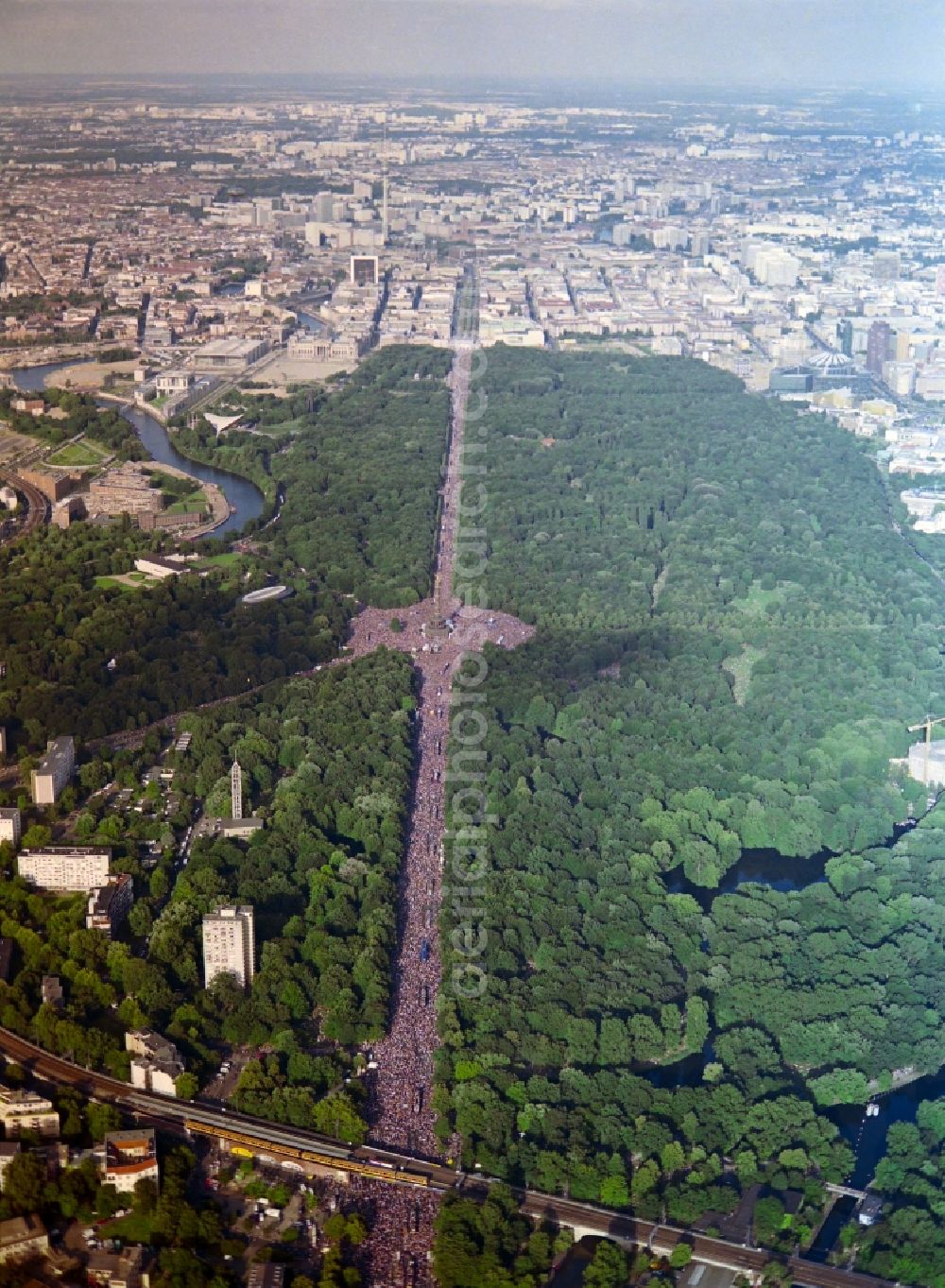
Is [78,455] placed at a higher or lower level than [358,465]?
lower

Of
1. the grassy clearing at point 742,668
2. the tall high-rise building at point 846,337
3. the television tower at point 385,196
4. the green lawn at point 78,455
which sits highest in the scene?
the television tower at point 385,196

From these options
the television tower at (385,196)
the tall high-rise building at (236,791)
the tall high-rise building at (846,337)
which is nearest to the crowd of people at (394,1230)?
the tall high-rise building at (236,791)

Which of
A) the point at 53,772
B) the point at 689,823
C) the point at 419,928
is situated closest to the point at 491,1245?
the point at 419,928

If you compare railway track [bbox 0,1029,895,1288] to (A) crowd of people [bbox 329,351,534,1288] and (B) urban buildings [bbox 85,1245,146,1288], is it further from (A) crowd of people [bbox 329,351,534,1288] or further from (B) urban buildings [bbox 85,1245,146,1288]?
(B) urban buildings [bbox 85,1245,146,1288]

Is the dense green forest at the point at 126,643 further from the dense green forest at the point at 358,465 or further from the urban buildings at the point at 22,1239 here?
the urban buildings at the point at 22,1239

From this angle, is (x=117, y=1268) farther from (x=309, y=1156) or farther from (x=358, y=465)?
(x=358, y=465)

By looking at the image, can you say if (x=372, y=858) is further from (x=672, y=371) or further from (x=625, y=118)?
(x=625, y=118)

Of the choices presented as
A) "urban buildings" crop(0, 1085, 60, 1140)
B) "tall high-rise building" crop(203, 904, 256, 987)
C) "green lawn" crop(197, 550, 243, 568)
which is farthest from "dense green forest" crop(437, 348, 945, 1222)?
"green lawn" crop(197, 550, 243, 568)

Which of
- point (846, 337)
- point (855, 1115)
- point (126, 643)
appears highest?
point (846, 337)

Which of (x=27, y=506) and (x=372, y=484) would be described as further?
(x=27, y=506)
